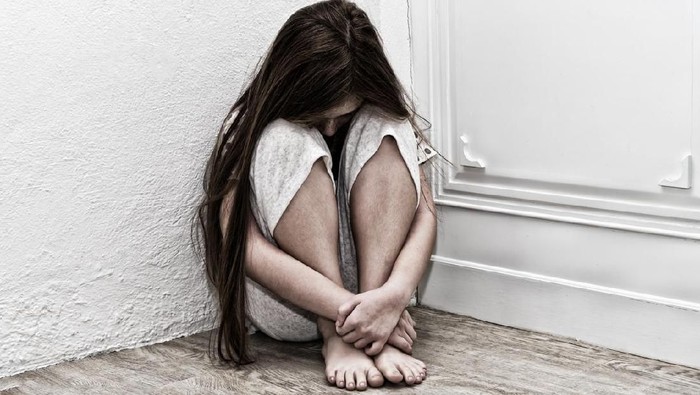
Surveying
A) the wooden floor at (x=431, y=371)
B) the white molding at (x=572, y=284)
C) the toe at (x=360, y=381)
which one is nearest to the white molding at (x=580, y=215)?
the white molding at (x=572, y=284)

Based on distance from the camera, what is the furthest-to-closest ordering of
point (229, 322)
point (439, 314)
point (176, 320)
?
point (439, 314), point (176, 320), point (229, 322)

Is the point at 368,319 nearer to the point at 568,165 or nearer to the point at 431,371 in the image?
the point at 431,371

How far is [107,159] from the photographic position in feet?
5.22

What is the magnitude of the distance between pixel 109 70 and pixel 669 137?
93 cm

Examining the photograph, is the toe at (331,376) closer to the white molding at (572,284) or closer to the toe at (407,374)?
the toe at (407,374)

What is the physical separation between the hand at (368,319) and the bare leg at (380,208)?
64mm

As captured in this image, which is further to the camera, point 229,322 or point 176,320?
point 176,320

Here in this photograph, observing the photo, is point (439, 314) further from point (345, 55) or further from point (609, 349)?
point (345, 55)

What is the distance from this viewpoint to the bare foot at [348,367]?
55.6 inches

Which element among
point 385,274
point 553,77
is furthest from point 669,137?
point 385,274

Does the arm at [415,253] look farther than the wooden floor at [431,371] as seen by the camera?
Yes

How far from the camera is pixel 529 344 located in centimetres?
163

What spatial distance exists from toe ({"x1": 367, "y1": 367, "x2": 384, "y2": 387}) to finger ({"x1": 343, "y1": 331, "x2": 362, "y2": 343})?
62 millimetres

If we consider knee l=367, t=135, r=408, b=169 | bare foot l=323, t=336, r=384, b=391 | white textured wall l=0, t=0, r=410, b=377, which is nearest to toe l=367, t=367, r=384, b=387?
bare foot l=323, t=336, r=384, b=391
